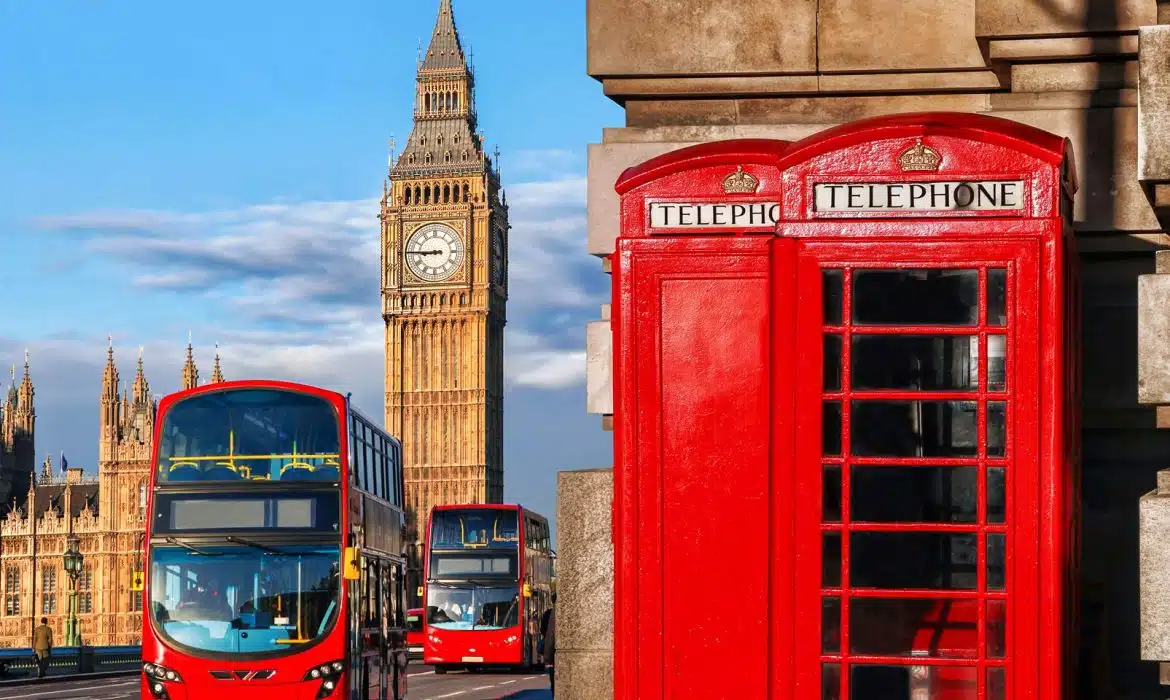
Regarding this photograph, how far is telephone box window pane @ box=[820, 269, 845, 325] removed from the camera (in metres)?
6.43

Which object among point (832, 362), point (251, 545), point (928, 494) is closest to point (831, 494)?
point (928, 494)

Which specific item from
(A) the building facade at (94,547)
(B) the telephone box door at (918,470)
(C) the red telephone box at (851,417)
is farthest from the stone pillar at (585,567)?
(A) the building facade at (94,547)

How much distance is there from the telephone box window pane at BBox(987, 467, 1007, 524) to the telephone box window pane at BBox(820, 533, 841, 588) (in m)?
0.53

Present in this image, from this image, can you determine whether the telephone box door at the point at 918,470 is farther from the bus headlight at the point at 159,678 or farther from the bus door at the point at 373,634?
the bus door at the point at 373,634

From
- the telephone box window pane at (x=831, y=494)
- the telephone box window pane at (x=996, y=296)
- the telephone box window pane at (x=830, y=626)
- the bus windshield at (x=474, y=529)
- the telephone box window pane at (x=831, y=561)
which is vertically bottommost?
the bus windshield at (x=474, y=529)

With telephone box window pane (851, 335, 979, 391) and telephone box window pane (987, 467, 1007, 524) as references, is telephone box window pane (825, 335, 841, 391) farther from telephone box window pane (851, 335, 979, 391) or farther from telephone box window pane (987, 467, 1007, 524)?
telephone box window pane (987, 467, 1007, 524)

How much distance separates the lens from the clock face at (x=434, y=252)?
9344 centimetres

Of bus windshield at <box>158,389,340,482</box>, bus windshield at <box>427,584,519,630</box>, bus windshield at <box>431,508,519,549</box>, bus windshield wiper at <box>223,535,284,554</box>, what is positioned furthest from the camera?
bus windshield at <box>427,584,519,630</box>

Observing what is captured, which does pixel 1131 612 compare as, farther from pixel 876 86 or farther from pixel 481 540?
pixel 481 540

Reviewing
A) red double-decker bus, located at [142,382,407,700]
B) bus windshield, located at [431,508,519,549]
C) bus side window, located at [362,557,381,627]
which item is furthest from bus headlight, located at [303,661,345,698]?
bus windshield, located at [431,508,519,549]

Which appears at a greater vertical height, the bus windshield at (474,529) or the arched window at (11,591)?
the bus windshield at (474,529)

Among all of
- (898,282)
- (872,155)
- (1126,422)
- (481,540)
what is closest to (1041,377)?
(898,282)

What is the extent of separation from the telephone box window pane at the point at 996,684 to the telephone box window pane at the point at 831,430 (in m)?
0.92

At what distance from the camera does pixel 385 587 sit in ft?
59.4
